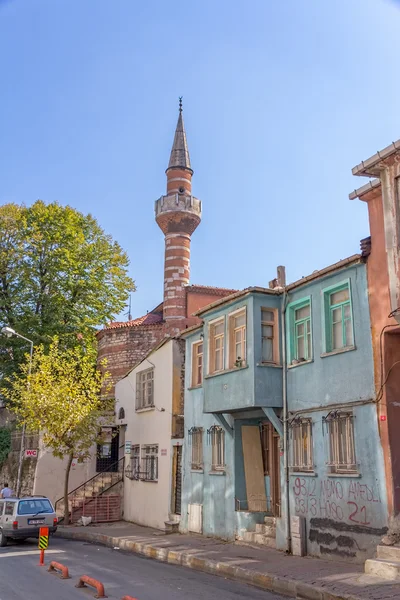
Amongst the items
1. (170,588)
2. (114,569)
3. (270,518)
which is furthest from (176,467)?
(170,588)

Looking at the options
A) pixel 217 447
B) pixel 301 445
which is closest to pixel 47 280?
pixel 217 447

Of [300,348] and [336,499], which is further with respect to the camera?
[300,348]

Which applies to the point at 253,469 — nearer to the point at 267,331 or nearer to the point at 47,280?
the point at 267,331

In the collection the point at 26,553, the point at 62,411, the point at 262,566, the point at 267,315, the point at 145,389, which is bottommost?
the point at 26,553

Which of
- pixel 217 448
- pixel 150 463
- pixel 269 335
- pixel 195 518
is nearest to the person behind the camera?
pixel 269 335

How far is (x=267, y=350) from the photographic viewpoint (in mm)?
16047

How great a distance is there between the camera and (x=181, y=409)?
2161cm

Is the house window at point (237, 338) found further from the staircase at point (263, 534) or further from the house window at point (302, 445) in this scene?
the staircase at point (263, 534)

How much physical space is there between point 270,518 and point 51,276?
20615 mm

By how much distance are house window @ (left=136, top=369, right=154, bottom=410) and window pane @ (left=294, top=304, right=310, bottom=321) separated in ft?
31.6

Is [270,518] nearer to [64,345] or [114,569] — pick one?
[114,569]

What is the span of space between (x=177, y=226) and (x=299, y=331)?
25633 millimetres

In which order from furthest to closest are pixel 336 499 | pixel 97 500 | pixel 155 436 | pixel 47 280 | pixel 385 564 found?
pixel 47 280
pixel 97 500
pixel 155 436
pixel 336 499
pixel 385 564

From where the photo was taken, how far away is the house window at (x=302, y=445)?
14.4 metres
